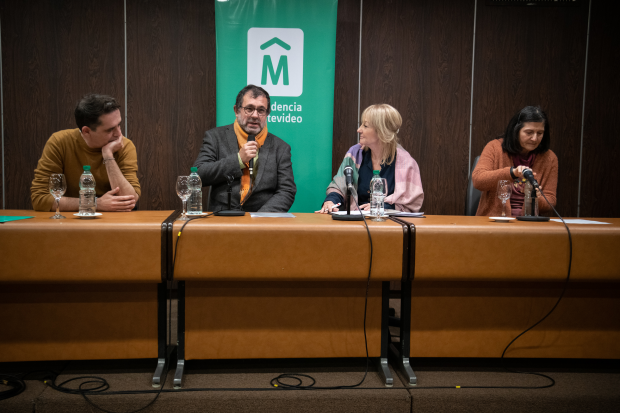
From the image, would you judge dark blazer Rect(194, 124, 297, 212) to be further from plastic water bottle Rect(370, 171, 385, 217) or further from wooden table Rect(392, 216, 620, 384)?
wooden table Rect(392, 216, 620, 384)

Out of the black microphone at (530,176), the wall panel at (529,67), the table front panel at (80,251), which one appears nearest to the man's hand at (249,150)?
the table front panel at (80,251)

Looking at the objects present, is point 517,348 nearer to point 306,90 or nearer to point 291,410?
point 291,410

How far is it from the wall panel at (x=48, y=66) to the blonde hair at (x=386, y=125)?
206 centimetres

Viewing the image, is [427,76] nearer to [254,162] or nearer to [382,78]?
[382,78]

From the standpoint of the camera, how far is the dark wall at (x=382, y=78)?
3301 millimetres

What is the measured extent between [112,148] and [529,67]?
3.28 metres

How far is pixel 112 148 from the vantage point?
2168 mm

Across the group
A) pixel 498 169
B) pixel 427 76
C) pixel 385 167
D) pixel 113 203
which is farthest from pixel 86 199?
pixel 427 76

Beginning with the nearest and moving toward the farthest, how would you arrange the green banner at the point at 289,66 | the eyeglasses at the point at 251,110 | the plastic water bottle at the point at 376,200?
the plastic water bottle at the point at 376,200 < the eyeglasses at the point at 251,110 < the green banner at the point at 289,66

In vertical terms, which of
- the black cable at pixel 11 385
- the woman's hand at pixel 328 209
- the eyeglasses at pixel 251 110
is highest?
the eyeglasses at pixel 251 110

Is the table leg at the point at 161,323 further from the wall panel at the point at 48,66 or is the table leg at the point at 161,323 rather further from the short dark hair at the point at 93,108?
the wall panel at the point at 48,66

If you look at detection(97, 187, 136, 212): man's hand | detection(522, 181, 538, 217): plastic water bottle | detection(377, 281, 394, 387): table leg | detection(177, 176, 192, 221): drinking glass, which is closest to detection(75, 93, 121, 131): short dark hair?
detection(97, 187, 136, 212): man's hand

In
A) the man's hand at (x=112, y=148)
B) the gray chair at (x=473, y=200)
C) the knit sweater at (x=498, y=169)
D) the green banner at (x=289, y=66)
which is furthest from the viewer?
the green banner at (x=289, y=66)

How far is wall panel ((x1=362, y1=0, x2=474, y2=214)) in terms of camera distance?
11.3 ft
